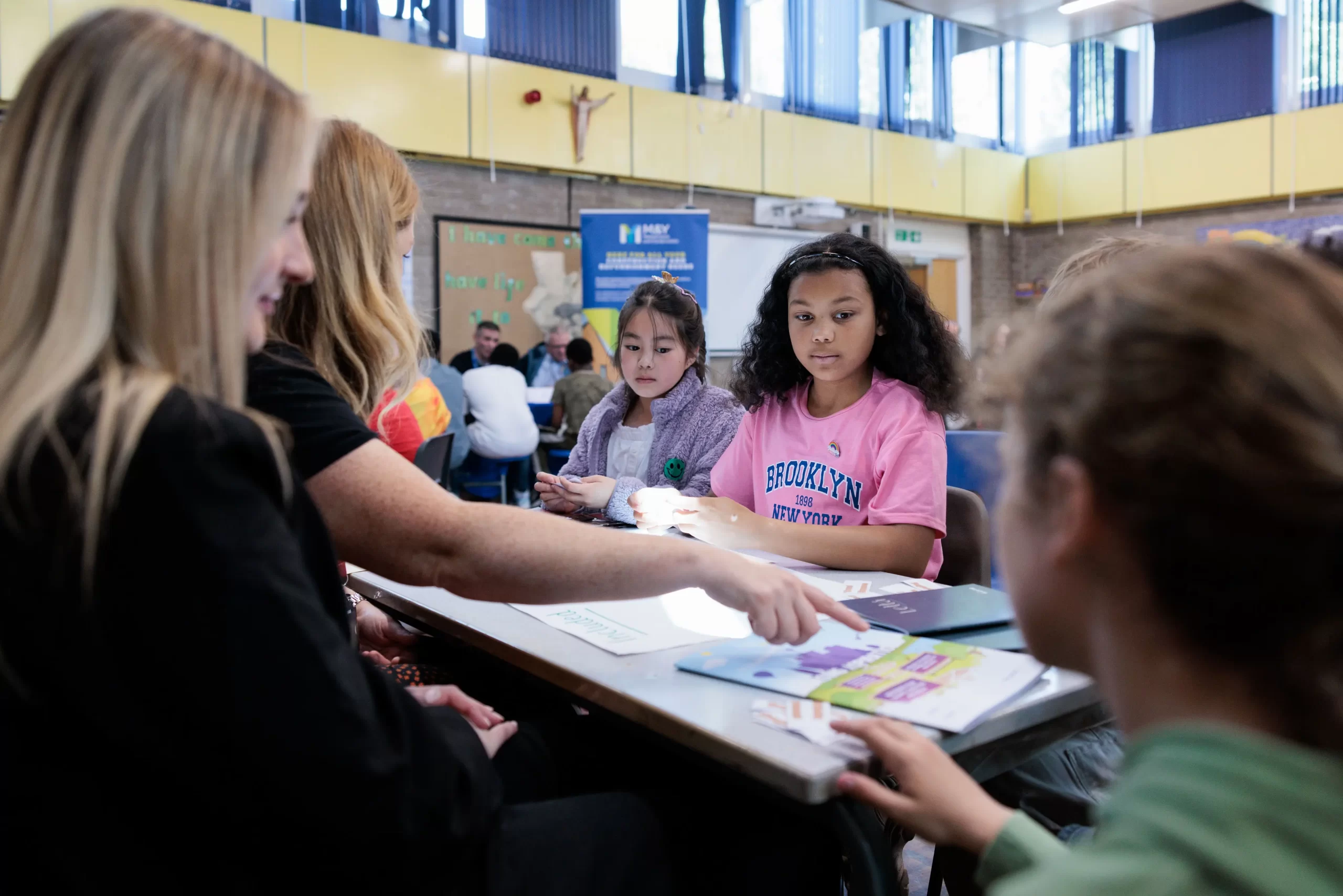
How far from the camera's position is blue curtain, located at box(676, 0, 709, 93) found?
741 cm

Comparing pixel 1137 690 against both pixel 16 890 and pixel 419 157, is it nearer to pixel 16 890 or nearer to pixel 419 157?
pixel 16 890

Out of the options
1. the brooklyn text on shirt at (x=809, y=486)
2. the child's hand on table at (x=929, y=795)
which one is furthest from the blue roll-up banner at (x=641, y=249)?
the child's hand on table at (x=929, y=795)

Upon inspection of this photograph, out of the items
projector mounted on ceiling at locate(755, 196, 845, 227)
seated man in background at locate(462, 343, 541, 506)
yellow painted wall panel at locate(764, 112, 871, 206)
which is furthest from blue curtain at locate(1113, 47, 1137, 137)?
seated man in background at locate(462, 343, 541, 506)

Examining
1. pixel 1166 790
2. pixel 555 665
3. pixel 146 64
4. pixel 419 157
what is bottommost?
pixel 555 665

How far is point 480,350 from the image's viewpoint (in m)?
6.62

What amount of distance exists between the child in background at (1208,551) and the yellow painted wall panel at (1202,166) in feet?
29.7

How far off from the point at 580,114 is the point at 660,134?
2.32 feet

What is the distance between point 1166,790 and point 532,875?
1.87 feet

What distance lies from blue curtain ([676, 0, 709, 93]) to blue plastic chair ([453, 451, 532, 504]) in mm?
3485

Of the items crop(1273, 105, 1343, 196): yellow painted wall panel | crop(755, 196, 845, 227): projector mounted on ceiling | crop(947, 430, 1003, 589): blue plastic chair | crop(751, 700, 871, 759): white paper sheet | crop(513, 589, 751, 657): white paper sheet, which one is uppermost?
crop(1273, 105, 1343, 196): yellow painted wall panel

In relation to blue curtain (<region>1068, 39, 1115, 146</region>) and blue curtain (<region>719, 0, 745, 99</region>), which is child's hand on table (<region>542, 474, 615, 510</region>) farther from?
blue curtain (<region>1068, 39, 1115, 146</region>)

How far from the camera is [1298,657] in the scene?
0.53 meters

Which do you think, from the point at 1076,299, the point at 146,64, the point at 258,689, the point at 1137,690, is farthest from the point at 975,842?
the point at 146,64

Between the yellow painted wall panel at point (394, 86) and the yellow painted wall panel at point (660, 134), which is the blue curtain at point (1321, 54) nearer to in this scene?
the yellow painted wall panel at point (660, 134)
